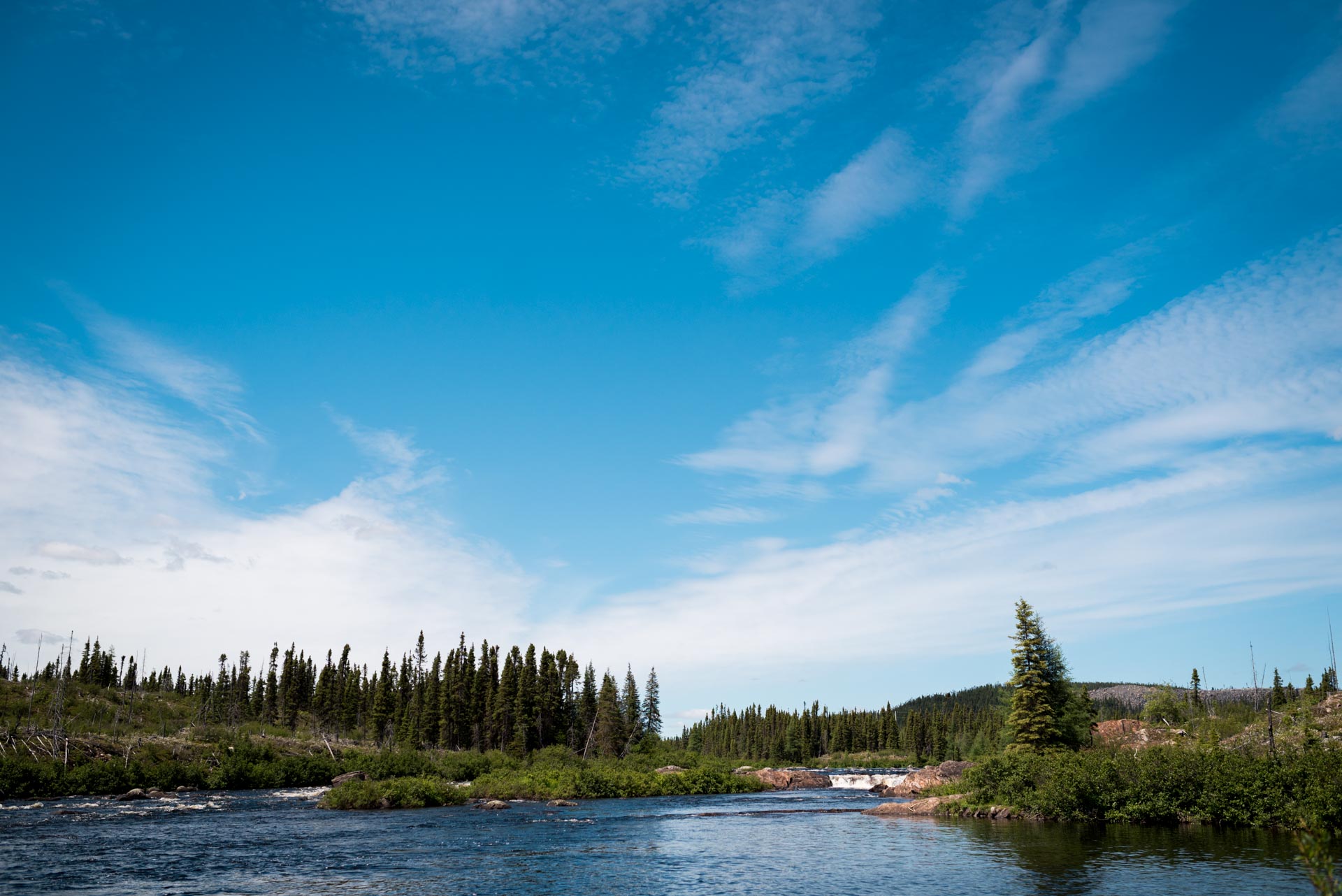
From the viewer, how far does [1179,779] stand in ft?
135

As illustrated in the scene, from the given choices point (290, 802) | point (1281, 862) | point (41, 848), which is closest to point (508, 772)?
point (290, 802)

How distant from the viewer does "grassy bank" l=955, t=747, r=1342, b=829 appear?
1405 inches

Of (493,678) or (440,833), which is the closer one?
(440,833)

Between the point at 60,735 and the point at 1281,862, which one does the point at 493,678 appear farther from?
the point at 1281,862

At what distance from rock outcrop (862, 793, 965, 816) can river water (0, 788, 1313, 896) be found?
12.2 ft

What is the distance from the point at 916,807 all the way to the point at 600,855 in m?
27.6

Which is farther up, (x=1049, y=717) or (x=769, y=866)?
(x=1049, y=717)

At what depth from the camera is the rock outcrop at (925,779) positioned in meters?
66.7

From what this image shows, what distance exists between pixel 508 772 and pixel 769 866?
4984 cm

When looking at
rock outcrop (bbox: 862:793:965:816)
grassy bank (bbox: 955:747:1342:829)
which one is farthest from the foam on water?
grassy bank (bbox: 955:747:1342:829)

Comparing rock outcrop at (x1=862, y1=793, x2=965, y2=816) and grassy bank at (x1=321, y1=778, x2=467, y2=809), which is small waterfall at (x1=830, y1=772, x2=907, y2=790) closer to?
rock outcrop at (x1=862, y1=793, x2=965, y2=816)

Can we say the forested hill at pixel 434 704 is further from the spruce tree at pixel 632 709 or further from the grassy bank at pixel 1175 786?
the grassy bank at pixel 1175 786

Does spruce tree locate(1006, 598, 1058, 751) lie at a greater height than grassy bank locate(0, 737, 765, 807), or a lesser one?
greater

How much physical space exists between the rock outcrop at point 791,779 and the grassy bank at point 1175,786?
43584 millimetres
